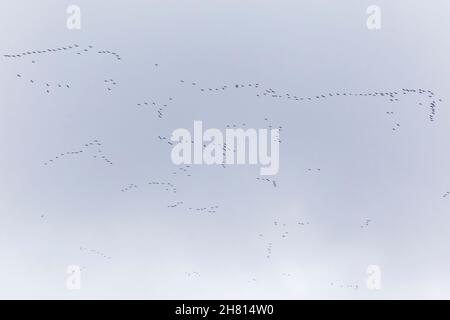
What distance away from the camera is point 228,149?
2607 mm

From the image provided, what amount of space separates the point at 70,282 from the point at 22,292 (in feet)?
0.79

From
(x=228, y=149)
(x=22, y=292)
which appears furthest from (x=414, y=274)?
(x=22, y=292)

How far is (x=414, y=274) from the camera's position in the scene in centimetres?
258
